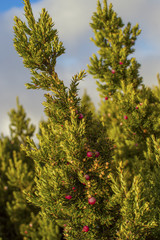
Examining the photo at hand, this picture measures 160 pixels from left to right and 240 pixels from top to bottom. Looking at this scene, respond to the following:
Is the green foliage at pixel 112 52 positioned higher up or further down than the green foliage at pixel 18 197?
higher up

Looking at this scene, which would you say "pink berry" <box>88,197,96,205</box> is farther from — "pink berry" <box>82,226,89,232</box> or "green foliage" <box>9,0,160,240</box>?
"pink berry" <box>82,226,89,232</box>

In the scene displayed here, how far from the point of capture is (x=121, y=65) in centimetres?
845

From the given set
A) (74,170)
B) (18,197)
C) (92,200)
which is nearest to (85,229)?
(92,200)

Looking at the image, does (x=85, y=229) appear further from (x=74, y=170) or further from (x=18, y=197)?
(x=18, y=197)

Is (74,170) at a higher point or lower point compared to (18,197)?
lower

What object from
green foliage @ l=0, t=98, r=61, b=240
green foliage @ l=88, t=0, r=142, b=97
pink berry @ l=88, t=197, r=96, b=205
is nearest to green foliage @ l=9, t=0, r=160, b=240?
pink berry @ l=88, t=197, r=96, b=205

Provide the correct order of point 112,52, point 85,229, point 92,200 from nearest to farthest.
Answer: point 92,200 < point 85,229 < point 112,52

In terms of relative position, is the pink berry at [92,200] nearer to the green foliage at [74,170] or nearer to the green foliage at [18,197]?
the green foliage at [74,170]

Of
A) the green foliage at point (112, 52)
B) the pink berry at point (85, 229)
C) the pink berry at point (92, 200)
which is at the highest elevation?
the green foliage at point (112, 52)

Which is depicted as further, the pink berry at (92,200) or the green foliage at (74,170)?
the pink berry at (92,200)

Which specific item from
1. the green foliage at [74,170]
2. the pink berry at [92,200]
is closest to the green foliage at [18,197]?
the green foliage at [74,170]

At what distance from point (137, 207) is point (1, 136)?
15.7m

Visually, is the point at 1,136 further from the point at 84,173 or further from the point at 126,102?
the point at 84,173

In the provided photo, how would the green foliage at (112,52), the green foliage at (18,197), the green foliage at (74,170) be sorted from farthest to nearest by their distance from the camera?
the green foliage at (18,197) → the green foliage at (112,52) → the green foliage at (74,170)
